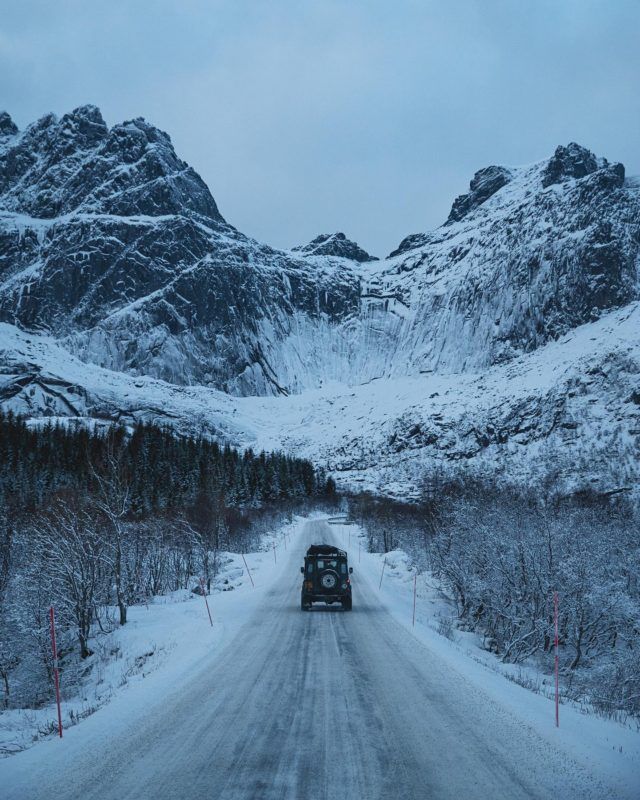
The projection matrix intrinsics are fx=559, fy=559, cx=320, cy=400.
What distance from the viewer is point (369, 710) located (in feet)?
27.7

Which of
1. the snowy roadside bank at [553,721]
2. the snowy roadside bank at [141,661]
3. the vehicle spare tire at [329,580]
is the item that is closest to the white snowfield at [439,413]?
the vehicle spare tire at [329,580]

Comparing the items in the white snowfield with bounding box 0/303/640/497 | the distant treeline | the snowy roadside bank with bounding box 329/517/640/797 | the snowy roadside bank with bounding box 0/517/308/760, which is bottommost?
the snowy roadside bank with bounding box 0/517/308/760

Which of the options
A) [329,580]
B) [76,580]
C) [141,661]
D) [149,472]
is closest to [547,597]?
[329,580]

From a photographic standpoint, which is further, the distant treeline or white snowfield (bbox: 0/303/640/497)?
white snowfield (bbox: 0/303/640/497)

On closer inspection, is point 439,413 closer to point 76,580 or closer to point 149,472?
point 149,472

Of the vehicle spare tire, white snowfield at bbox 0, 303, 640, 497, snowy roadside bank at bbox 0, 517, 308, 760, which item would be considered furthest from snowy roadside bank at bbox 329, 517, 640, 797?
white snowfield at bbox 0, 303, 640, 497

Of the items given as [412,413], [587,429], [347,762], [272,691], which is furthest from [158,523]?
[412,413]

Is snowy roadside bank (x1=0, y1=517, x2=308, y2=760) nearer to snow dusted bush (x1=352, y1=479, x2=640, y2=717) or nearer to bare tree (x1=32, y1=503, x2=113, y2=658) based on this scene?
bare tree (x1=32, y1=503, x2=113, y2=658)

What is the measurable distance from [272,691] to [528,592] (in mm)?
13226

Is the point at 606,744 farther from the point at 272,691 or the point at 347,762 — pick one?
the point at 272,691

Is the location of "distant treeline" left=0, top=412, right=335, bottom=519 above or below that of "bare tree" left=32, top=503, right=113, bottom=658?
above

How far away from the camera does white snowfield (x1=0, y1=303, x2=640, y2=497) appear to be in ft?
316

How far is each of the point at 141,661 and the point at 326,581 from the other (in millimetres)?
6755

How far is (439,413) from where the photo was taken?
148 meters
